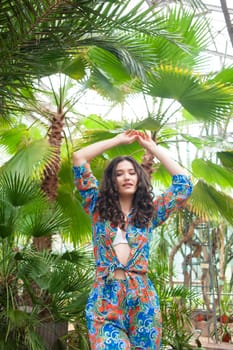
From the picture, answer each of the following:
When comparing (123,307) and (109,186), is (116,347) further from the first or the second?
(109,186)

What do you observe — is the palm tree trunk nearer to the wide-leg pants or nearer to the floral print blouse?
the floral print blouse

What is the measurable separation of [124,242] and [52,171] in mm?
2268

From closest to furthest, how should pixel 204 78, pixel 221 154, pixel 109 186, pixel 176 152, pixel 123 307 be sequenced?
pixel 123 307
pixel 109 186
pixel 204 78
pixel 221 154
pixel 176 152

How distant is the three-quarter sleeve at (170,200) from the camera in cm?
194

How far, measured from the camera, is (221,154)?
13.1ft

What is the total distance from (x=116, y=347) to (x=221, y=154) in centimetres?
272

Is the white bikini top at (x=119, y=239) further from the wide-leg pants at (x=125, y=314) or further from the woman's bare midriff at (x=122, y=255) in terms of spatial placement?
the wide-leg pants at (x=125, y=314)

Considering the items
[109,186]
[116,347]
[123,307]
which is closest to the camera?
[116,347]

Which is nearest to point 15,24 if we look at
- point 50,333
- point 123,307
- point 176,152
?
point 123,307

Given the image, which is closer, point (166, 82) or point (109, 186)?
point (109, 186)

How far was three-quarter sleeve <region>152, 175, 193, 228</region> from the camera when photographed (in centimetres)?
194

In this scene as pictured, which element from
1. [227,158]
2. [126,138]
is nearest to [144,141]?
[126,138]

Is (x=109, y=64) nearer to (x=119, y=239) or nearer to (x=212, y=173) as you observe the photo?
(x=212, y=173)

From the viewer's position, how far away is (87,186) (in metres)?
1.94
